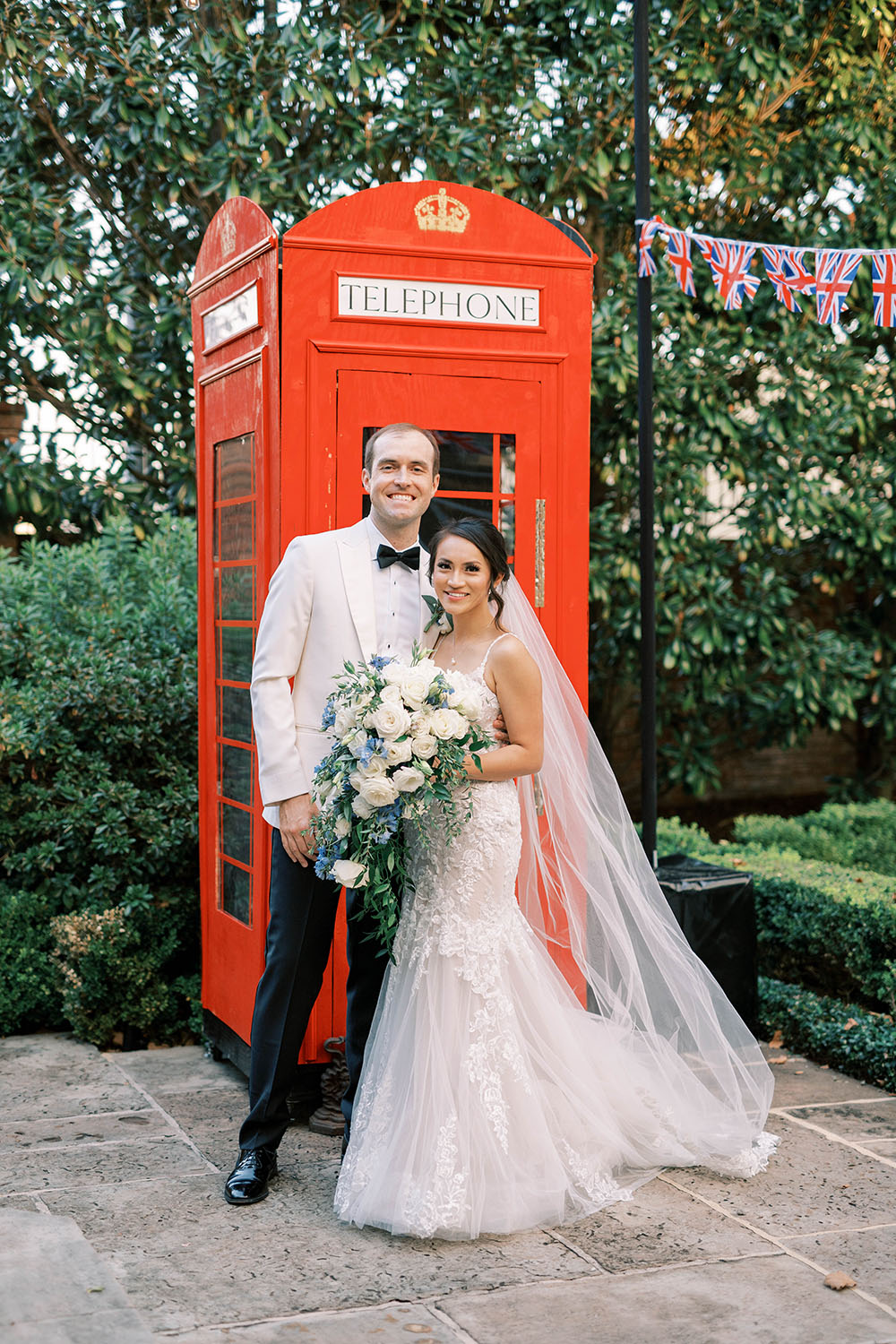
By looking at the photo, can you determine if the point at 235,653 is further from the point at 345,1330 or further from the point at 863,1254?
the point at 863,1254

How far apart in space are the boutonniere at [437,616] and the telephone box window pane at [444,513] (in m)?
0.63

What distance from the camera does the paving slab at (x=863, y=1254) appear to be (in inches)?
130

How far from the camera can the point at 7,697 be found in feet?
19.4

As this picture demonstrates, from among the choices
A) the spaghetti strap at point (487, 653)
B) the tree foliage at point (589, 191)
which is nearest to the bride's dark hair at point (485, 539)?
the spaghetti strap at point (487, 653)

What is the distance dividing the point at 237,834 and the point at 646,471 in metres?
2.28

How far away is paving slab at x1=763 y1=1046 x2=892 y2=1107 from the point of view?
16.0ft

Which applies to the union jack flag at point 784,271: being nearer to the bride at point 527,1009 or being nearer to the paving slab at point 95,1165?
the bride at point 527,1009

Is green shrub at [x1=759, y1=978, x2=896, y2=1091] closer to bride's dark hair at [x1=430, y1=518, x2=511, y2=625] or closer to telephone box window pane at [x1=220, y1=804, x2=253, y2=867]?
telephone box window pane at [x1=220, y1=804, x2=253, y2=867]

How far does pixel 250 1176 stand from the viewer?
3842 mm

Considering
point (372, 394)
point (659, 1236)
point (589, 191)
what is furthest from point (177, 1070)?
point (589, 191)

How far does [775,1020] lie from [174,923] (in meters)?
2.71

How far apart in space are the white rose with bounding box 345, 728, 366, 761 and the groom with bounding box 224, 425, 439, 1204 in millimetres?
378

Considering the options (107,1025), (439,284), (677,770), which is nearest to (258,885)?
(107,1025)

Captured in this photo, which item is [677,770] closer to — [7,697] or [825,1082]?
[825,1082]
